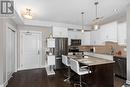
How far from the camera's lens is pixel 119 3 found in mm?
3273

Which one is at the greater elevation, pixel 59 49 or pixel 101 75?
pixel 59 49

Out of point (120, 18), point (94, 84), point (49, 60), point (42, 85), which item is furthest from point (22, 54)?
point (120, 18)

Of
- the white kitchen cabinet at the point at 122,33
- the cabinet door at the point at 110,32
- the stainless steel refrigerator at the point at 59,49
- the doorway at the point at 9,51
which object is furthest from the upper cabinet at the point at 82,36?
the doorway at the point at 9,51

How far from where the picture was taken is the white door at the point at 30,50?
556 cm

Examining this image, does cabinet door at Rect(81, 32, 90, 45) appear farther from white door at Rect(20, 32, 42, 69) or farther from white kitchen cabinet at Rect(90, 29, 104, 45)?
white door at Rect(20, 32, 42, 69)

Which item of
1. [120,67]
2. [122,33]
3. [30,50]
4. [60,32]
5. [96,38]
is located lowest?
[120,67]

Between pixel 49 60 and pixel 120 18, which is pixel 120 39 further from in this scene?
pixel 49 60

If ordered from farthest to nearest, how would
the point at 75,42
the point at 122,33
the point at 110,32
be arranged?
the point at 75,42
the point at 110,32
the point at 122,33

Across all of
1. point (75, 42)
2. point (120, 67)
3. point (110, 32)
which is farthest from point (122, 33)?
point (75, 42)

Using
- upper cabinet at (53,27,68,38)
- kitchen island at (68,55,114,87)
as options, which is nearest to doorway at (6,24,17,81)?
upper cabinet at (53,27,68,38)

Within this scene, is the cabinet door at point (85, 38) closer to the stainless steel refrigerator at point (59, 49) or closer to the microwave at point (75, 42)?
the microwave at point (75, 42)

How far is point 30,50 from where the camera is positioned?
573 cm

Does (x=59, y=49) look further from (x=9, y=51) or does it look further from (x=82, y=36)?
(x=9, y=51)

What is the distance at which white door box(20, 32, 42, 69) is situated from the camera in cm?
556
